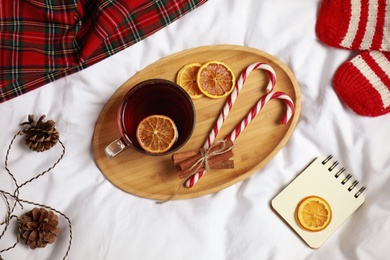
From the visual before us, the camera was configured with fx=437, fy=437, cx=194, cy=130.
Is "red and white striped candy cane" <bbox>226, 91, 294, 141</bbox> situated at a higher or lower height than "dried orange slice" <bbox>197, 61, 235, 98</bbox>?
lower

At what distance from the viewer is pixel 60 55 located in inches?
48.7

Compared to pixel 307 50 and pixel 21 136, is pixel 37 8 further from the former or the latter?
pixel 307 50

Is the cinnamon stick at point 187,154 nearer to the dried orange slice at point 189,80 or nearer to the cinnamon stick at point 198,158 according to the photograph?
the cinnamon stick at point 198,158

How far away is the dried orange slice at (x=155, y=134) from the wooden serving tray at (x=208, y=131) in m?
0.09

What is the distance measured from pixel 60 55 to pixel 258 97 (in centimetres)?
57

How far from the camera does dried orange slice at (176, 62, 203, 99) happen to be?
1198 mm

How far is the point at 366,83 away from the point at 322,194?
1.15 ft

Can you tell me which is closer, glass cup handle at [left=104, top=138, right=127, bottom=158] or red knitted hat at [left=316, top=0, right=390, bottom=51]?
glass cup handle at [left=104, top=138, right=127, bottom=158]

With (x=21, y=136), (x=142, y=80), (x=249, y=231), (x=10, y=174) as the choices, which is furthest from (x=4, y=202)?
(x=249, y=231)

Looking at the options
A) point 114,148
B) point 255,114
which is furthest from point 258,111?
point 114,148

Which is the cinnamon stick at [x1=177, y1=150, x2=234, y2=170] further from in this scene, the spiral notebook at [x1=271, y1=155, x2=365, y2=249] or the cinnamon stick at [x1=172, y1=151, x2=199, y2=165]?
the spiral notebook at [x1=271, y1=155, x2=365, y2=249]

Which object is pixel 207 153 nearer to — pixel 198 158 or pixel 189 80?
pixel 198 158

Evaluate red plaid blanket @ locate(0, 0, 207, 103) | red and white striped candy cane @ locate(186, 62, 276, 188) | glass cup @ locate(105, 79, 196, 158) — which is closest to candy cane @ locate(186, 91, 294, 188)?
red and white striped candy cane @ locate(186, 62, 276, 188)

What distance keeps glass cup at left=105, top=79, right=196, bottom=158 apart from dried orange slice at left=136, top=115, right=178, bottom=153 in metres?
0.01
